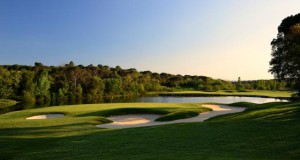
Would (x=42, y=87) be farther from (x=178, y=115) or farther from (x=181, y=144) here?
(x=181, y=144)

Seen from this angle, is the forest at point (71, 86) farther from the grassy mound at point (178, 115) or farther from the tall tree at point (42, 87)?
the grassy mound at point (178, 115)

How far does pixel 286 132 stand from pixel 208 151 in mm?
4478

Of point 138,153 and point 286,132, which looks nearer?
point 138,153

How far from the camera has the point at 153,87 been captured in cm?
12825

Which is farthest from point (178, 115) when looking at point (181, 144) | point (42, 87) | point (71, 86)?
point (71, 86)

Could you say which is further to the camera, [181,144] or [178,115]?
[178,115]

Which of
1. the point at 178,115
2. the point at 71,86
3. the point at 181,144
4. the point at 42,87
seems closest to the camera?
the point at 181,144

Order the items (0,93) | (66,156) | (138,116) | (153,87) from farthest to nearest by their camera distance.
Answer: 1. (153,87)
2. (0,93)
3. (138,116)
4. (66,156)

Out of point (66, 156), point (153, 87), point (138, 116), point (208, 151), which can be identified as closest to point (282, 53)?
point (138, 116)

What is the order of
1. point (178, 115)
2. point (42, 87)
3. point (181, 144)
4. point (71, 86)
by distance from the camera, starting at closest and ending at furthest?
1. point (181, 144)
2. point (178, 115)
3. point (42, 87)
4. point (71, 86)

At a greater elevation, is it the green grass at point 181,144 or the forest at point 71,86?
A: the forest at point 71,86

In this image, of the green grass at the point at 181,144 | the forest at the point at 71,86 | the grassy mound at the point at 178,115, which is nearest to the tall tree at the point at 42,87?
the forest at the point at 71,86

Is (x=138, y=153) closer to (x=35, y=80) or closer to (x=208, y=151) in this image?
(x=208, y=151)

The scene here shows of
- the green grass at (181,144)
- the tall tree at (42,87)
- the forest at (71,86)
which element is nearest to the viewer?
the green grass at (181,144)
